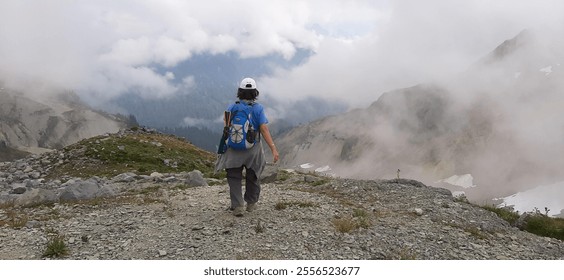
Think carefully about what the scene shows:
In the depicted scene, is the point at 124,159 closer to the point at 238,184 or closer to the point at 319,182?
the point at 319,182

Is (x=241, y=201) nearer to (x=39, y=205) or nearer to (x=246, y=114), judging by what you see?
(x=246, y=114)

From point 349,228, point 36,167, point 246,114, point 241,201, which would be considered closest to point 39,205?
point 241,201

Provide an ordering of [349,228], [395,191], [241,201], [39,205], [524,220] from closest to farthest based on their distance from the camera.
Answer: [349,228], [241,201], [524,220], [39,205], [395,191]

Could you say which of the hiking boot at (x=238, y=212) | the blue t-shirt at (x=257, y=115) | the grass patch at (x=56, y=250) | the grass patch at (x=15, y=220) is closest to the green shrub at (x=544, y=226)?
the hiking boot at (x=238, y=212)

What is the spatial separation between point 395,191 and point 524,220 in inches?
185

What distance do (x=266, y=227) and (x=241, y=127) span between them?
9.11ft

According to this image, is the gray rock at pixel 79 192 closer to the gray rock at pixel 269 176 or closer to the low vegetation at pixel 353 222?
the gray rock at pixel 269 176

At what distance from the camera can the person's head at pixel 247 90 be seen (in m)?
11.3

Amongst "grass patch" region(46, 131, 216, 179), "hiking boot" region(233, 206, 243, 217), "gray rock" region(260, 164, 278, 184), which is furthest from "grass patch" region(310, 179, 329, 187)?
"grass patch" region(46, 131, 216, 179)

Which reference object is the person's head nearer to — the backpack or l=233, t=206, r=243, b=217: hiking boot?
the backpack

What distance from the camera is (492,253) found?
10.6 meters

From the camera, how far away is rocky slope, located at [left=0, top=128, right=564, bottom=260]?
995cm

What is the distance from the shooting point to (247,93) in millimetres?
11328

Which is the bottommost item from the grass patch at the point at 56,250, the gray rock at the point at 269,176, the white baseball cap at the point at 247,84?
the grass patch at the point at 56,250
